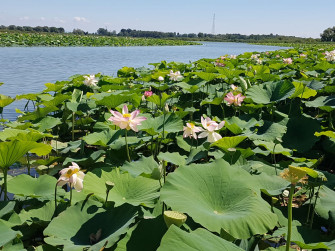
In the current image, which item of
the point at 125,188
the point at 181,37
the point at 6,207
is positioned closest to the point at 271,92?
the point at 125,188

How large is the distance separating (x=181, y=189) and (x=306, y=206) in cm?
87

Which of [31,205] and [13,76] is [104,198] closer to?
[31,205]

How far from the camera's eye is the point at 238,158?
174 cm

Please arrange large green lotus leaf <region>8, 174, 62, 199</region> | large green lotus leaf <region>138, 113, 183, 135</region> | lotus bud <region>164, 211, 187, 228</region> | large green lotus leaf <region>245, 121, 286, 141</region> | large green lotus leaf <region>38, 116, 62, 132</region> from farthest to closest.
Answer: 1. large green lotus leaf <region>38, 116, 62, 132</region>
2. large green lotus leaf <region>138, 113, 183, 135</region>
3. large green lotus leaf <region>245, 121, 286, 141</region>
4. large green lotus leaf <region>8, 174, 62, 199</region>
5. lotus bud <region>164, 211, 187, 228</region>

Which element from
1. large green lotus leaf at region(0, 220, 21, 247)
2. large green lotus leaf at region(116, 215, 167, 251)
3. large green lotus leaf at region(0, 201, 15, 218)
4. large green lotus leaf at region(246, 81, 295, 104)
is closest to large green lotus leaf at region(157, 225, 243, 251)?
large green lotus leaf at region(116, 215, 167, 251)

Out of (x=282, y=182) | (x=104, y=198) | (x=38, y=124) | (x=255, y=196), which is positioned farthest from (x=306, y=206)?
(x=38, y=124)

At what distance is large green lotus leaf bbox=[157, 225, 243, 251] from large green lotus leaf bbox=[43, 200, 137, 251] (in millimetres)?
325

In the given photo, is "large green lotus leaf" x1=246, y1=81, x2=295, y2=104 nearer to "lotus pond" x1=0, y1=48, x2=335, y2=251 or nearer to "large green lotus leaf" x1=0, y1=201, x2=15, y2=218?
"lotus pond" x1=0, y1=48, x2=335, y2=251

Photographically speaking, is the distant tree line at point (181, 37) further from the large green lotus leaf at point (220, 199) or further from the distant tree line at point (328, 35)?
the large green lotus leaf at point (220, 199)

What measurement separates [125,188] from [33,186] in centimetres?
54

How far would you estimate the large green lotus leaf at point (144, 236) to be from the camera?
41.9 inches

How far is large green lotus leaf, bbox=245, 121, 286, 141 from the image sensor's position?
207cm

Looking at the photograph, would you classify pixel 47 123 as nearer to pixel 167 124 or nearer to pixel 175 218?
pixel 167 124

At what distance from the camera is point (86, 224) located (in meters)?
1.18
